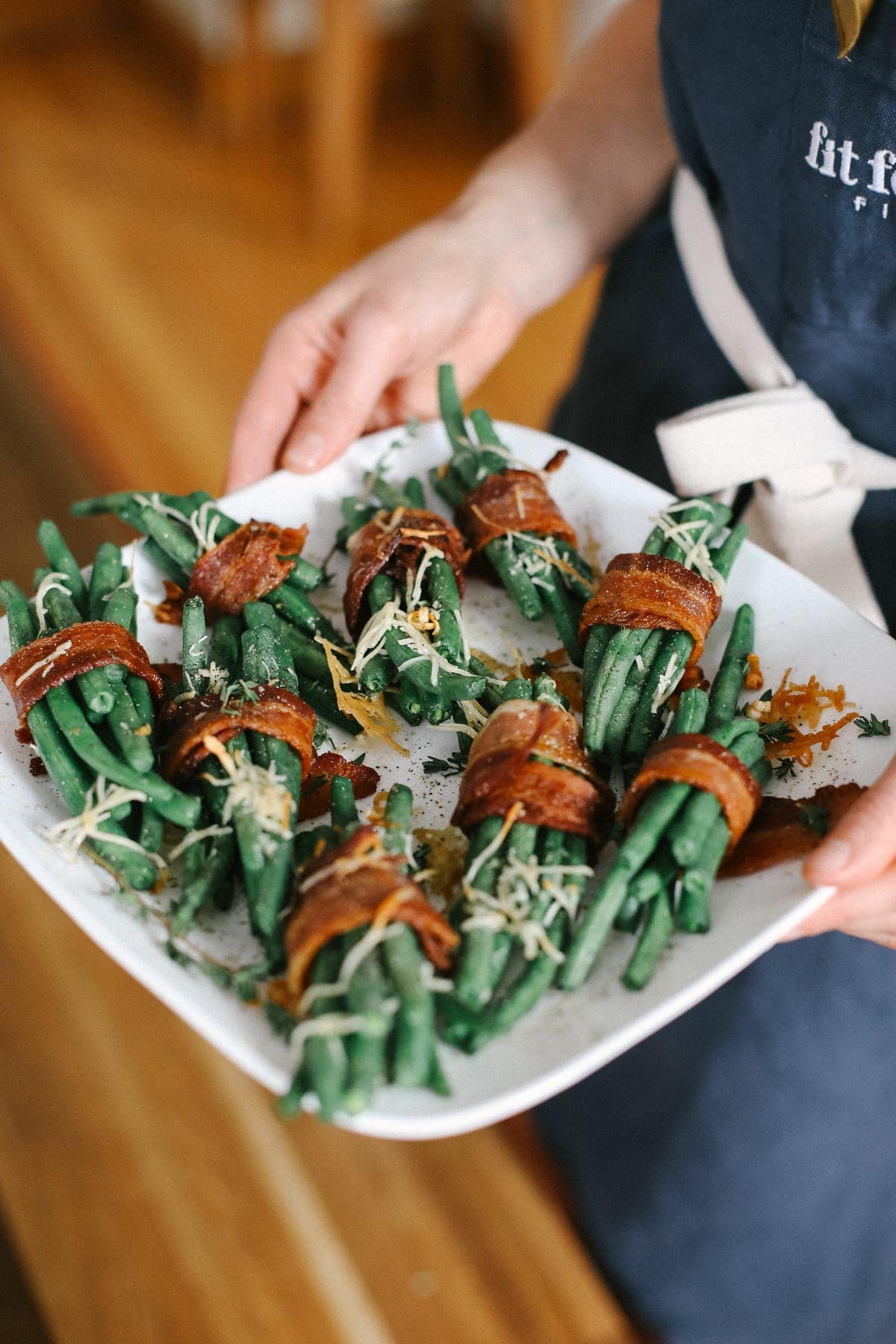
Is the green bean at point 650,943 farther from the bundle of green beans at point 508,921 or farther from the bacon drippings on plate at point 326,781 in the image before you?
the bacon drippings on plate at point 326,781

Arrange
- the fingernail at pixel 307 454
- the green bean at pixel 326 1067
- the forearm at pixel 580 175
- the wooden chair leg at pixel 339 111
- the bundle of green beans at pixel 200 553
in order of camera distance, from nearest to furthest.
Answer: the green bean at pixel 326 1067, the bundle of green beans at pixel 200 553, the fingernail at pixel 307 454, the forearm at pixel 580 175, the wooden chair leg at pixel 339 111

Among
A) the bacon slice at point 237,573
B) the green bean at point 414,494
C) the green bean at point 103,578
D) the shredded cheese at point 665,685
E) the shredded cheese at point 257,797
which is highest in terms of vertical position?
the green bean at point 103,578

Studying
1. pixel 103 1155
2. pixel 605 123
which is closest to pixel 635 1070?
pixel 103 1155

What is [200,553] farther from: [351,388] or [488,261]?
[488,261]

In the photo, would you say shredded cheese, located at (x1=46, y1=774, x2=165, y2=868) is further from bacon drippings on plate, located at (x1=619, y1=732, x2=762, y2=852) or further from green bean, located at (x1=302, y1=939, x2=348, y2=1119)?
bacon drippings on plate, located at (x1=619, y1=732, x2=762, y2=852)

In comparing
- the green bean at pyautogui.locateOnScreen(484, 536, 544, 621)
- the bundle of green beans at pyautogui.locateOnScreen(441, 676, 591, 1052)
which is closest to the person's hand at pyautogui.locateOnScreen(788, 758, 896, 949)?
the bundle of green beans at pyautogui.locateOnScreen(441, 676, 591, 1052)

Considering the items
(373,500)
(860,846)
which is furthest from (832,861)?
(373,500)

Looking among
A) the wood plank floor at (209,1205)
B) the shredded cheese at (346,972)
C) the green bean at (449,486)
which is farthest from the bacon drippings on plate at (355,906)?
the green bean at (449,486)
